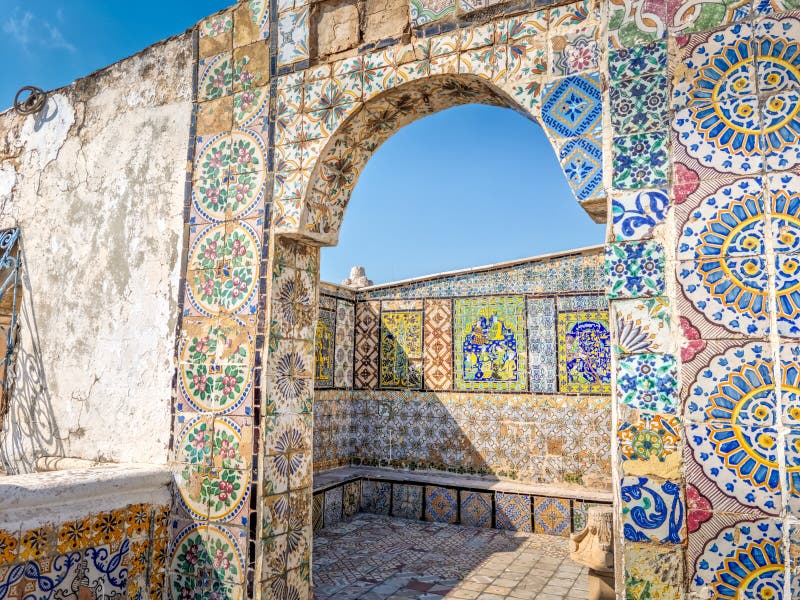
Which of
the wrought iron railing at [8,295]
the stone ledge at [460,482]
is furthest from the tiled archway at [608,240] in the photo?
the stone ledge at [460,482]

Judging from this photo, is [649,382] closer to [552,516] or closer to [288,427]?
[288,427]

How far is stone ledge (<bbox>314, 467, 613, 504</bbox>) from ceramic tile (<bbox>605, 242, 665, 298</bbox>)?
3.90 metres

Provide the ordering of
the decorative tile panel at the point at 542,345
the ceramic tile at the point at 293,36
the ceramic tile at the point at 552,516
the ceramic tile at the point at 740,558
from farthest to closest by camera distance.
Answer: the decorative tile panel at the point at 542,345
the ceramic tile at the point at 552,516
the ceramic tile at the point at 293,36
the ceramic tile at the point at 740,558

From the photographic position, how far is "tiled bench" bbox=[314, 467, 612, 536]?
17.6ft

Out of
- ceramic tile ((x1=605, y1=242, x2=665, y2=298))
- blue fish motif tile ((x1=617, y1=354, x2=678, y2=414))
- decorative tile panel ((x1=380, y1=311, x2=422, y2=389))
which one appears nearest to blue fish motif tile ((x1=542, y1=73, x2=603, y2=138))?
ceramic tile ((x1=605, y1=242, x2=665, y2=298))

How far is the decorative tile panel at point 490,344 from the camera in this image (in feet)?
20.6

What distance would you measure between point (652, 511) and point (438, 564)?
283cm


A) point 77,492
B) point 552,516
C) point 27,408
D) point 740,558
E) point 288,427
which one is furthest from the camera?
point 552,516

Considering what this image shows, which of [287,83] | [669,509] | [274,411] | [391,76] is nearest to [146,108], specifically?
[287,83]

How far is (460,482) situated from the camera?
19.5ft

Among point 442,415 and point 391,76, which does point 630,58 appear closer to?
point 391,76

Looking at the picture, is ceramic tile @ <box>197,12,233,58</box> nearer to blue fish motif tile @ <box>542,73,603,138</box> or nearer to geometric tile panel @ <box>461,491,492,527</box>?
blue fish motif tile @ <box>542,73,603,138</box>

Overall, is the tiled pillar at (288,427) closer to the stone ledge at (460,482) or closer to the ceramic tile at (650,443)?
the ceramic tile at (650,443)

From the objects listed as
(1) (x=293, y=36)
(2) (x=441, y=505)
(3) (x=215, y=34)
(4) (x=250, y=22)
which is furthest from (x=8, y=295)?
(2) (x=441, y=505)
